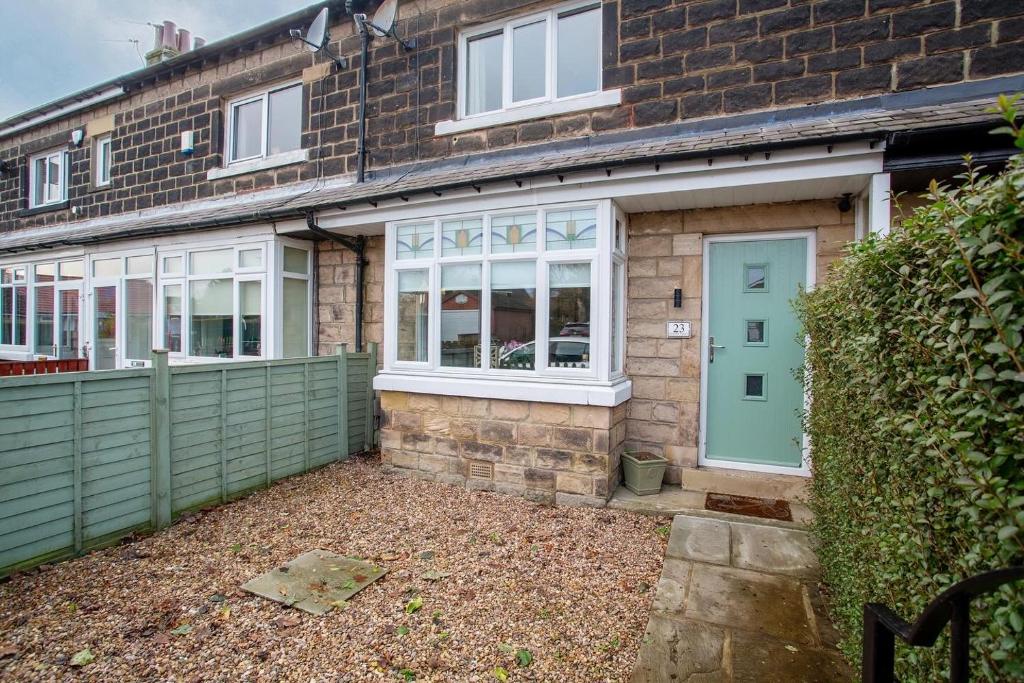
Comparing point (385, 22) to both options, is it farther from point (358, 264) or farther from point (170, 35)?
point (170, 35)

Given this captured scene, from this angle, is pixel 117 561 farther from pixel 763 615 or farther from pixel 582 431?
pixel 763 615

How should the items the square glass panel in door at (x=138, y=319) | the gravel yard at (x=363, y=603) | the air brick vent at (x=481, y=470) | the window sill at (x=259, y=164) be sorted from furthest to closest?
the square glass panel in door at (x=138, y=319)
the window sill at (x=259, y=164)
the air brick vent at (x=481, y=470)
the gravel yard at (x=363, y=603)

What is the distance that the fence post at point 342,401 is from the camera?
636 cm

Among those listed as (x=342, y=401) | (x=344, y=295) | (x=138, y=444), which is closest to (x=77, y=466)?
(x=138, y=444)

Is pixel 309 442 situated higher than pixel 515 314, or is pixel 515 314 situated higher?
pixel 515 314

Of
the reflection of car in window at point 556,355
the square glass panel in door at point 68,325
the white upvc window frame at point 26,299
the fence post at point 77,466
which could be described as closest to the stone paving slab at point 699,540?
the reflection of car in window at point 556,355

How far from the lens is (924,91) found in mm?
4488

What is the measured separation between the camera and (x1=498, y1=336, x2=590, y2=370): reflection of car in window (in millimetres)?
5180

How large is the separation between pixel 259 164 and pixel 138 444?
578cm

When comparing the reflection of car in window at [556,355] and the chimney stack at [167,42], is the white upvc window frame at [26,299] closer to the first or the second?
the chimney stack at [167,42]

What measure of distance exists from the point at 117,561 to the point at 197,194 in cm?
736

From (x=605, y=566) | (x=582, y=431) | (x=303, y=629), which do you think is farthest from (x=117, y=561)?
(x=582, y=431)

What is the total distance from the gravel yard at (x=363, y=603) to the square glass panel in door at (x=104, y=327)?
6.34m

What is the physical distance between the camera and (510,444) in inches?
211
